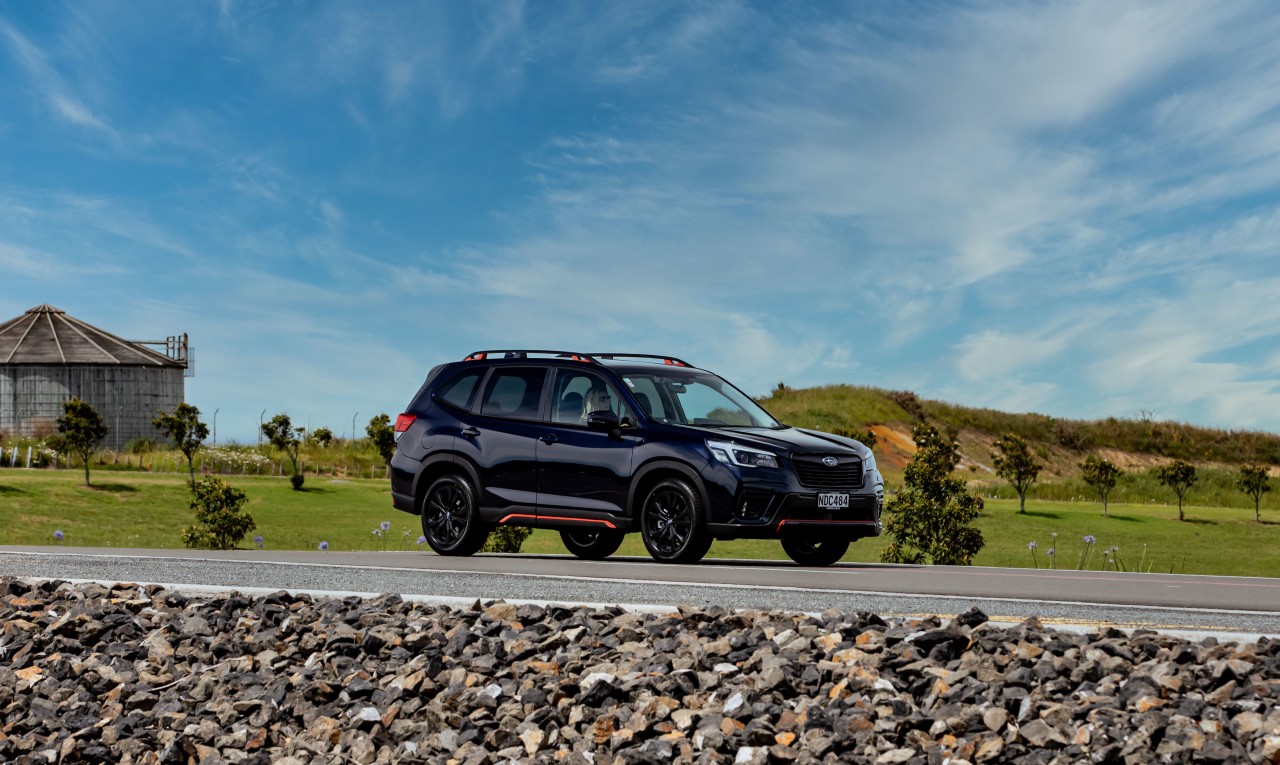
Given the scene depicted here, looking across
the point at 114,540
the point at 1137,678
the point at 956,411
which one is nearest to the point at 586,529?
the point at 1137,678

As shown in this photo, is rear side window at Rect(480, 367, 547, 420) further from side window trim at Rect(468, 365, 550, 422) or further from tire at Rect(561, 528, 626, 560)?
tire at Rect(561, 528, 626, 560)

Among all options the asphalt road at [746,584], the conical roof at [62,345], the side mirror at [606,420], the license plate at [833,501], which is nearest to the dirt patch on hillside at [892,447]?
the asphalt road at [746,584]

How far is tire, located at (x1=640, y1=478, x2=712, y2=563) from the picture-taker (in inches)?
422

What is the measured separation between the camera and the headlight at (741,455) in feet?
34.7

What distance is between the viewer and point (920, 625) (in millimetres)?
6746

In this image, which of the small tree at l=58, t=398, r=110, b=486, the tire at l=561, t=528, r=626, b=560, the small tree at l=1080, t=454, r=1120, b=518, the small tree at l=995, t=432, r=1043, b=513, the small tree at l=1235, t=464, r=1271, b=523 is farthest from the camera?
the small tree at l=58, t=398, r=110, b=486

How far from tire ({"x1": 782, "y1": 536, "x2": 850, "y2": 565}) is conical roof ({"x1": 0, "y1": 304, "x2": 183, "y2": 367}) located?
55258mm

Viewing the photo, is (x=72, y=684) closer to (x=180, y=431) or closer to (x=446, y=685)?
(x=446, y=685)

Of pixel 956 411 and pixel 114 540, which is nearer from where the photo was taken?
pixel 114 540

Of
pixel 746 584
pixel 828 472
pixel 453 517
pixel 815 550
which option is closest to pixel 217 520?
pixel 453 517

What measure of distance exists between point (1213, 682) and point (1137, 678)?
15.3 inches

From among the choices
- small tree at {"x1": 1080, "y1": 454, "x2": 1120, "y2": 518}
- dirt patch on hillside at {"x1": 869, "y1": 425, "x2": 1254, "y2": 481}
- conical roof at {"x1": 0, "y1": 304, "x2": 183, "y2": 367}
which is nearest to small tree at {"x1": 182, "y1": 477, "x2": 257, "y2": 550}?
small tree at {"x1": 1080, "y1": 454, "x2": 1120, "y2": 518}

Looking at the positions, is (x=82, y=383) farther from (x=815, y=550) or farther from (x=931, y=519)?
(x=815, y=550)

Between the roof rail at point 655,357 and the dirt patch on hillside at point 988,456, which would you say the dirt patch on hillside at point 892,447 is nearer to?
the dirt patch on hillside at point 988,456
